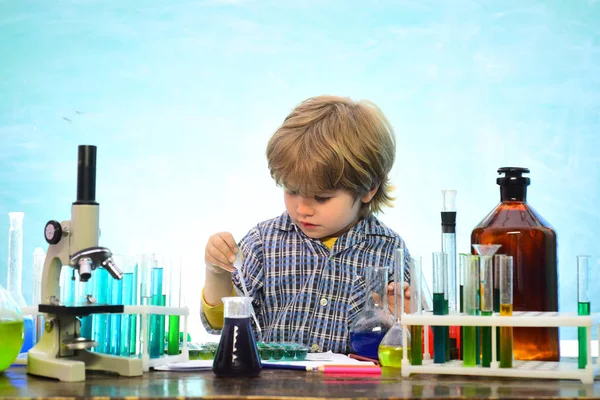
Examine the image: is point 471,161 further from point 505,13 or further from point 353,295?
point 353,295

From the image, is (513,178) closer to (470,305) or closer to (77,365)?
(470,305)

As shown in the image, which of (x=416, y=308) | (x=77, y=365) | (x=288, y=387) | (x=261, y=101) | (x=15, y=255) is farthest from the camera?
(x=261, y=101)

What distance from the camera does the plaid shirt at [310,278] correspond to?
78.3 inches

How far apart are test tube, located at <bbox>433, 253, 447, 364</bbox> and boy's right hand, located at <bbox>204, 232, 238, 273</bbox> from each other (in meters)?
0.62

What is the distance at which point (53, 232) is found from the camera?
4.21ft

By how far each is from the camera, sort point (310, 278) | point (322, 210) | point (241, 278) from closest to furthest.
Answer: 1. point (241, 278)
2. point (322, 210)
3. point (310, 278)

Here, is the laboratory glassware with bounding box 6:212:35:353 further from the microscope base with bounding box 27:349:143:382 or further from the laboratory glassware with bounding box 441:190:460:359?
the laboratory glassware with bounding box 441:190:460:359

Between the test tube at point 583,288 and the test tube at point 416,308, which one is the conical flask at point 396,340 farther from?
the test tube at point 583,288

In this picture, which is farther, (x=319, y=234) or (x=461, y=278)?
(x=319, y=234)

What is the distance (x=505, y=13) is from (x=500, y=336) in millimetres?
3361

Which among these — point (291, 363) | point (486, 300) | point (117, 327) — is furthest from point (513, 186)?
point (117, 327)

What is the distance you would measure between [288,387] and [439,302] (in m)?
0.30

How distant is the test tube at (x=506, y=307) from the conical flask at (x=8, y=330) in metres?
0.78

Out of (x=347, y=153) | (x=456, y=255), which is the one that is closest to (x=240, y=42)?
(x=347, y=153)
